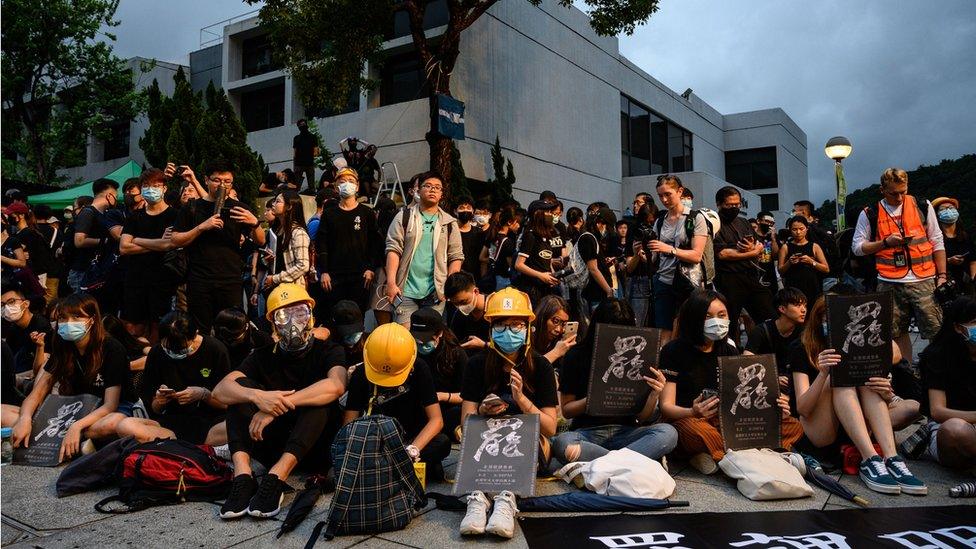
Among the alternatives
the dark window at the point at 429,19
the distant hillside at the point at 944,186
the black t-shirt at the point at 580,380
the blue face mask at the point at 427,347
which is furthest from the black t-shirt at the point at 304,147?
the distant hillside at the point at 944,186

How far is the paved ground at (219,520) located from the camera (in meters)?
3.17

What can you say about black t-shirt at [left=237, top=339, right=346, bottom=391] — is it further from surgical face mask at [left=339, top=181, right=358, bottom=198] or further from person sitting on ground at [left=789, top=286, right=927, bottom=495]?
person sitting on ground at [left=789, top=286, right=927, bottom=495]

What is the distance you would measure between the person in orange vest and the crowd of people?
0.07 feet

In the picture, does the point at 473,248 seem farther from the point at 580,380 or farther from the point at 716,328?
the point at 716,328

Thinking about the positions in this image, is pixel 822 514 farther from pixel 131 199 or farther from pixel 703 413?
pixel 131 199

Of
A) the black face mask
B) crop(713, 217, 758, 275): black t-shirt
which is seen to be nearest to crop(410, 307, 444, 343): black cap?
crop(713, 217, 758, 275): black t-shirt

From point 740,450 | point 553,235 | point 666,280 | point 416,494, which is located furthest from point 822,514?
point 553,235

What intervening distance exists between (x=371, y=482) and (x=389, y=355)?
0.69m

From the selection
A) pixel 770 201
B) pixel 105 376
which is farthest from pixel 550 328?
pixel 770 201

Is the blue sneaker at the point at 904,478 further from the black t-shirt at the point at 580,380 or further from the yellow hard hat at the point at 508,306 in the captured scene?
the yellow hard hat at the point at 508,306

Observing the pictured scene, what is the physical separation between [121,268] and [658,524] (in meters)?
5.83

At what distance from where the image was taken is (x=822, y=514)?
3.39 meters

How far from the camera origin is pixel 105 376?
190 inches

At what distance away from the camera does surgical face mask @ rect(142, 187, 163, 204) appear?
5817 millimetres
